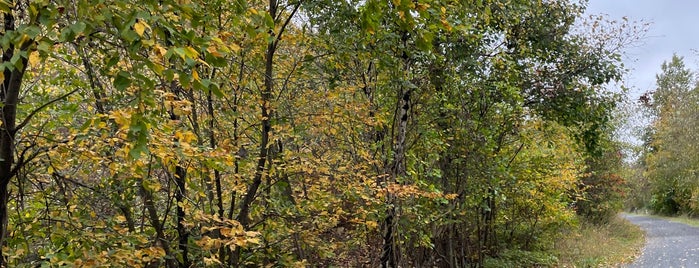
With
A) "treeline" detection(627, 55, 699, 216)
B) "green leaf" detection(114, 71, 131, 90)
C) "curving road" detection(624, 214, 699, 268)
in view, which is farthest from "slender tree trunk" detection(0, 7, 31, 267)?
"treeline" detection(627, 55, 699, 216)

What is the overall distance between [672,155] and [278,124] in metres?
29.2

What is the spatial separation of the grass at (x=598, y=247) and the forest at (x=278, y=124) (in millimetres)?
3404

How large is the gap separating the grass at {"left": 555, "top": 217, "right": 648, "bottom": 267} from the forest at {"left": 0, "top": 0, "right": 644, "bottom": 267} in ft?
11.2

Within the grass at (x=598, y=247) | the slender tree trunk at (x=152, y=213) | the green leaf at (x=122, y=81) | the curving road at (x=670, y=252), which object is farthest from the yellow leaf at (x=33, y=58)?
the curving road at (x=670, y=252)

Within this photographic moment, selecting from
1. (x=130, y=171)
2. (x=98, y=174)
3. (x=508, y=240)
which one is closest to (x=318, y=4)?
(x=130, y=171)

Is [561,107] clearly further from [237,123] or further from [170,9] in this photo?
[170,9]

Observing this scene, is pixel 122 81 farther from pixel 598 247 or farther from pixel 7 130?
pixel 598 247

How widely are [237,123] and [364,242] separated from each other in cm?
240

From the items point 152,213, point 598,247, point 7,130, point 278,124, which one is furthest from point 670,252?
point 7,130

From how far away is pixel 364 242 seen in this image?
6.44 m

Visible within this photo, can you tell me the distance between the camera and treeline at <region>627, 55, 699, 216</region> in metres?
25.8

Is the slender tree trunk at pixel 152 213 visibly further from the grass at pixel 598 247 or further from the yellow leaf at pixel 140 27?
the grass at pixel 598 247

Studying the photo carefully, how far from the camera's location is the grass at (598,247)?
1241 cm

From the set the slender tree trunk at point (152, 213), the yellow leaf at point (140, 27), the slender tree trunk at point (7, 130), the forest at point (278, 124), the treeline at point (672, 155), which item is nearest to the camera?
the yellow leaf at point (140, 27)
